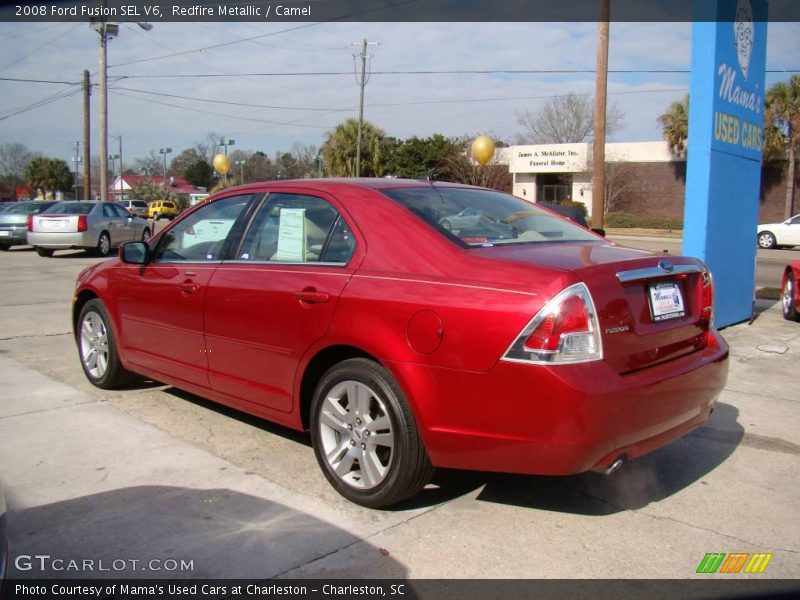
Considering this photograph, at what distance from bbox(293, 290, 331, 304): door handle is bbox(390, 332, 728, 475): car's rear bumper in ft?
1.94

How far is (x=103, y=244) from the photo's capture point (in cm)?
1917

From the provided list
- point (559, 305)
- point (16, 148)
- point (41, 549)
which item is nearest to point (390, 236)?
point (559, 305)

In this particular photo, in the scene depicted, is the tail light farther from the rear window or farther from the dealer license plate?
the rear window

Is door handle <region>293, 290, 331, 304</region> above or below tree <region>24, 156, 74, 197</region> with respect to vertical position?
below

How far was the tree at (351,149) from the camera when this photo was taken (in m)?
44.7

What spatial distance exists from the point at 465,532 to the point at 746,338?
6.16 metres

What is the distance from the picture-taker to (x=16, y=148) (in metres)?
→ 90.8

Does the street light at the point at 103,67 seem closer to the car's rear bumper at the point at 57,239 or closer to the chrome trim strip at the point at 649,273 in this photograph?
the car's rear bumper at the point at 57,239

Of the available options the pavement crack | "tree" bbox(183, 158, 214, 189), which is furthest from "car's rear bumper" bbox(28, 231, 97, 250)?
"tree" bbox(183, 158, 214, 189)

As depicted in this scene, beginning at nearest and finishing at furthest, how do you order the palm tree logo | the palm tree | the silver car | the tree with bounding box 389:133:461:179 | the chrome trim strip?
the chrome trim strip → the palm tree logo → the silver car → the palm tree → the tree with bounding box 389:133:461:179

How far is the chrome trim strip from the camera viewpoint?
3.22 metres

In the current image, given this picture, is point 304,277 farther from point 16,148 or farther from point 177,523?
point 16,148

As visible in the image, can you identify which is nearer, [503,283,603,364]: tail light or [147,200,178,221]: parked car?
[503,283,603,364]: tail light

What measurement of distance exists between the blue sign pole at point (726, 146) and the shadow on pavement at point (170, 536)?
6.26m
